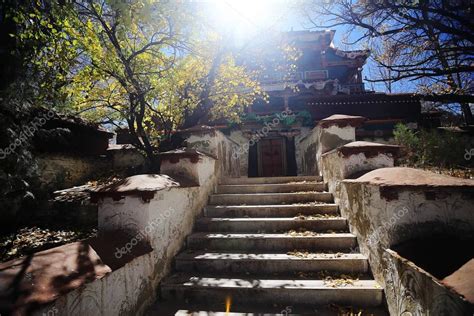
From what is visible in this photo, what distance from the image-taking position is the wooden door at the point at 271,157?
1157 cm

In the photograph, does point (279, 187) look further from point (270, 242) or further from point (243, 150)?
point (243, 150)

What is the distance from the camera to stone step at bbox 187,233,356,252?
3.49m

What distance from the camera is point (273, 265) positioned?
3.21 meters

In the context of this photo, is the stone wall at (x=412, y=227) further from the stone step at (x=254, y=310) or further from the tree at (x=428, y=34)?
the tree at (x=428, y=34)

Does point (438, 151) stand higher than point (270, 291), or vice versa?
point (438, 151)

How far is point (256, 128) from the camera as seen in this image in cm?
1196

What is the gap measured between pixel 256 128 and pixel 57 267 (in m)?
10.8

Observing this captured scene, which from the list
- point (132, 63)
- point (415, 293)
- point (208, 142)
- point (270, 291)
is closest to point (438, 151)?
point (415, 293)

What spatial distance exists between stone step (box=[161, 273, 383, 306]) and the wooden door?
8.78 meters

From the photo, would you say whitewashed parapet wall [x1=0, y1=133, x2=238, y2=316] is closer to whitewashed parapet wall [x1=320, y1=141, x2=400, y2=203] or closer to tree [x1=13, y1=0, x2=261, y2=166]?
tree [x1=13, y1=0, x2=261, y2=166]

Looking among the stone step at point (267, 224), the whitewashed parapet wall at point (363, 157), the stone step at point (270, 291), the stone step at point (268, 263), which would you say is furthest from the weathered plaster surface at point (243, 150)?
the stone step at point (270, 291)

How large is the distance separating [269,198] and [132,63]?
452 centimetres

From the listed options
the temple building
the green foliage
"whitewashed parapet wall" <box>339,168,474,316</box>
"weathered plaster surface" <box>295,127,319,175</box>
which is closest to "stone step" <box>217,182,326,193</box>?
"weathered plaster surface" <box>295,127,319,175</box>

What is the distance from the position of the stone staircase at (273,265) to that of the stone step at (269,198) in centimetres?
2
